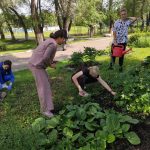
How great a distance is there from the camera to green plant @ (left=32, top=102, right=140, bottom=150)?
16.7ft

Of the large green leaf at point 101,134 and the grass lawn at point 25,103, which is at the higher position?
the large green leaf at point 101,134

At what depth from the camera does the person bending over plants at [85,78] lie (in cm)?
783

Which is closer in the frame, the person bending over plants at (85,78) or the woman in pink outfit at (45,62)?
the woman in pink outfit at (45,62)

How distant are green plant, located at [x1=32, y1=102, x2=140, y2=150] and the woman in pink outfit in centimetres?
98

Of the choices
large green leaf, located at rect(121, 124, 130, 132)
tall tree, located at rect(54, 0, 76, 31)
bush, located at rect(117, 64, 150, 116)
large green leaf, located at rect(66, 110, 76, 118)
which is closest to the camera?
large green leaf, located at rect(121, 124, 130, 132)

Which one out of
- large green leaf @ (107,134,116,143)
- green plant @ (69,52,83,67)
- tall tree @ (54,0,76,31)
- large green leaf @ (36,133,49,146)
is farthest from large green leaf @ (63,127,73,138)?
tall tree @ (54,0,76,31)

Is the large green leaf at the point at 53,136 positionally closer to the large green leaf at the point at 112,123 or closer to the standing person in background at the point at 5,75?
the large green leaf at the point at 112,123

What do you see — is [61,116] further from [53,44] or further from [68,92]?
[68,92]

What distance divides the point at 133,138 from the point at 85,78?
3.00 metres

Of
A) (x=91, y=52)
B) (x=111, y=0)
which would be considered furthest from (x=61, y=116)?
(x=111, y=0)

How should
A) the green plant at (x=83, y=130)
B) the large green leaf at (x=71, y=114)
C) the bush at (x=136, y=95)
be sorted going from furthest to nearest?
the bush at (x=136, y=95) < the large green leaf at (x=71, y=114) < the green plant at (x=83, y=130)

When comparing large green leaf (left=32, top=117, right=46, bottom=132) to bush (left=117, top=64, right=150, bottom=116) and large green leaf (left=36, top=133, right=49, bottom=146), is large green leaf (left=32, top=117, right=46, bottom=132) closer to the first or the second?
large green leaf (left=36, top=133, right=49, bottom=146)

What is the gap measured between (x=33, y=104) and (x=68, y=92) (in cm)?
112

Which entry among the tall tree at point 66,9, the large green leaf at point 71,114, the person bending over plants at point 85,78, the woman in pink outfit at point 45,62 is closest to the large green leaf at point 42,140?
the large green leaf at point 71,114
